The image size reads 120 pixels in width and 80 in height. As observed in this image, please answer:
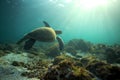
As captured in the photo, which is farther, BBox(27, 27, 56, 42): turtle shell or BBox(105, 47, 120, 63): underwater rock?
BBox(105, 47, 120, 63): underwater rock

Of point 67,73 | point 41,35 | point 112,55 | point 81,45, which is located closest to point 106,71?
point 67,73

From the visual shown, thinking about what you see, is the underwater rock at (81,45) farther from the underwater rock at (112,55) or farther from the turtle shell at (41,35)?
the turtle shell at (41,35)

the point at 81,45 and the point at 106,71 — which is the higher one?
the point at 81,45

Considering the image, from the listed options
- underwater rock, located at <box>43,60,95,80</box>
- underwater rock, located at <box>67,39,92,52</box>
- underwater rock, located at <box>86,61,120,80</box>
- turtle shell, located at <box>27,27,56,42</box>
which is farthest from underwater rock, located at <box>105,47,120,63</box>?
underwater rock, located at <box>43,60,95,80</box>

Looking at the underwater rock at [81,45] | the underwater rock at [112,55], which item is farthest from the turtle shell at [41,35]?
the underwater rock at [81,45]

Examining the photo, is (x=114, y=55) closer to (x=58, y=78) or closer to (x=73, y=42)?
(x=73, y=42)

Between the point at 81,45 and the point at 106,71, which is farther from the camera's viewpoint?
the point at 81,45

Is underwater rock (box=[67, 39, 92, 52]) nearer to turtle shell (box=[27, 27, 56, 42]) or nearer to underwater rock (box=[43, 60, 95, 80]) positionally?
turtle shell (box=[27, 27, 56, 42])

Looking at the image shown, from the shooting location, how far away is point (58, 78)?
445cm

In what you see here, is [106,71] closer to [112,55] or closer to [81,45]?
[112,55]

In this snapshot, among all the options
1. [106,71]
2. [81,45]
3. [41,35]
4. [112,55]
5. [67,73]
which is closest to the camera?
[67,73]

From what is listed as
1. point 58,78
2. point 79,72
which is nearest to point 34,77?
point 58,78

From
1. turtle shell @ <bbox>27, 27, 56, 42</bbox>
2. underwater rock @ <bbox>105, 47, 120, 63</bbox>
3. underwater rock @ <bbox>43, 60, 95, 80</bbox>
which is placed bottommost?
underwater rock @ <bbox>43, 60, 95, 80</bbox>

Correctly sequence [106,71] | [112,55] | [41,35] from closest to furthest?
[106,71] < [41,35] < [112,55]
